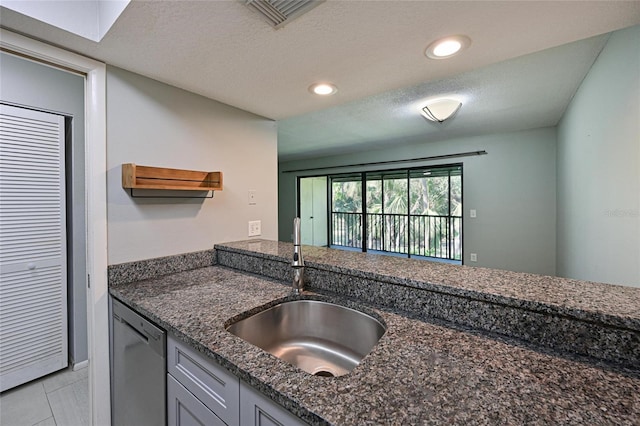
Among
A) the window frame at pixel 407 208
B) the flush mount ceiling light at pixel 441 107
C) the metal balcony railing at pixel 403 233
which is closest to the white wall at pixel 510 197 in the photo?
the window frame at pixel 407 208

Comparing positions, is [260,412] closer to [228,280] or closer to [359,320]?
[359,320]

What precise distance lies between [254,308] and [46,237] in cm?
190

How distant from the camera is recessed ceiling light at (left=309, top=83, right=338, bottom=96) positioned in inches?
67.4

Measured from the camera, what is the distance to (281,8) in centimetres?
104

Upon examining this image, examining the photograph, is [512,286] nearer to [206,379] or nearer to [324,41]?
[206,379]

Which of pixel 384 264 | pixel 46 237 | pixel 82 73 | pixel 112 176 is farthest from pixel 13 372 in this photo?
pixel 384 264

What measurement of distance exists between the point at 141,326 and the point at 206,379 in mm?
501

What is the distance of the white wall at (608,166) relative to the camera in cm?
137

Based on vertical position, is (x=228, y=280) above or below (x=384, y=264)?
below

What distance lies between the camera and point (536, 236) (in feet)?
12.4

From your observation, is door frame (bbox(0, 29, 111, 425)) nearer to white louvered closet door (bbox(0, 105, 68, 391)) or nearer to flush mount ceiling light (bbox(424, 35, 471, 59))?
white louvered closet door (bbox(0, 105, 68, 391))

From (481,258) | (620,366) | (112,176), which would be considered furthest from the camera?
(481,258)

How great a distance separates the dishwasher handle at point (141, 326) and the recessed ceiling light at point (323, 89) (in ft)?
5.07

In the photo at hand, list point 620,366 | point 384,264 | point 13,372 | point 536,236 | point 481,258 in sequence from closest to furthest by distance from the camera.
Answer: point 620,366 < point 384,264 < point 13,372 < point 536,236 < point 481,258
